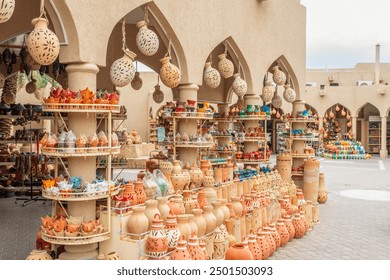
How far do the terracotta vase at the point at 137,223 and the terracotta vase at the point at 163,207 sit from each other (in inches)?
14.6

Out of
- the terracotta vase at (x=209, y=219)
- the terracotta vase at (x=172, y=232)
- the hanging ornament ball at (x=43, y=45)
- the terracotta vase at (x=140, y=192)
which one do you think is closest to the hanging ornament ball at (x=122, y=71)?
the hanging ornament ball at (x=43, y=45)

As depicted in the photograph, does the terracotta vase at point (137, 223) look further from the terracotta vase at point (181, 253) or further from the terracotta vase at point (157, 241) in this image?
the terracotta vase at point (181, 253)

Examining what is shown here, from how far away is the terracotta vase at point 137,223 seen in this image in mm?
4453

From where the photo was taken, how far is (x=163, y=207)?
4.91 m

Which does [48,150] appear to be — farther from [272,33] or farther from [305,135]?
[305,135]

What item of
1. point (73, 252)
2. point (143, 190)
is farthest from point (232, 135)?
point (73, 252)

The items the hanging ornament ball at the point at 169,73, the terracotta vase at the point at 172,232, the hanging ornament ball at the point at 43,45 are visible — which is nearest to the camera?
the hanging ornament ball at the point at 43,45

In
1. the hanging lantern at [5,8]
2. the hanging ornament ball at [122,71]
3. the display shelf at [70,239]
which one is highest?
the hanging lantern at [5,8]

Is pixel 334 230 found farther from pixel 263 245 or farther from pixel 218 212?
pixel 218 212

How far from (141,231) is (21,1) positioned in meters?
3.72

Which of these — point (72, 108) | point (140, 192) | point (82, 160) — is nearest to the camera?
point (72, 108)

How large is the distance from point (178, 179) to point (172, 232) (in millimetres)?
1415

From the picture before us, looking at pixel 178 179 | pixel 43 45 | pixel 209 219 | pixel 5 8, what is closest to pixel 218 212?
pixel 209 219
